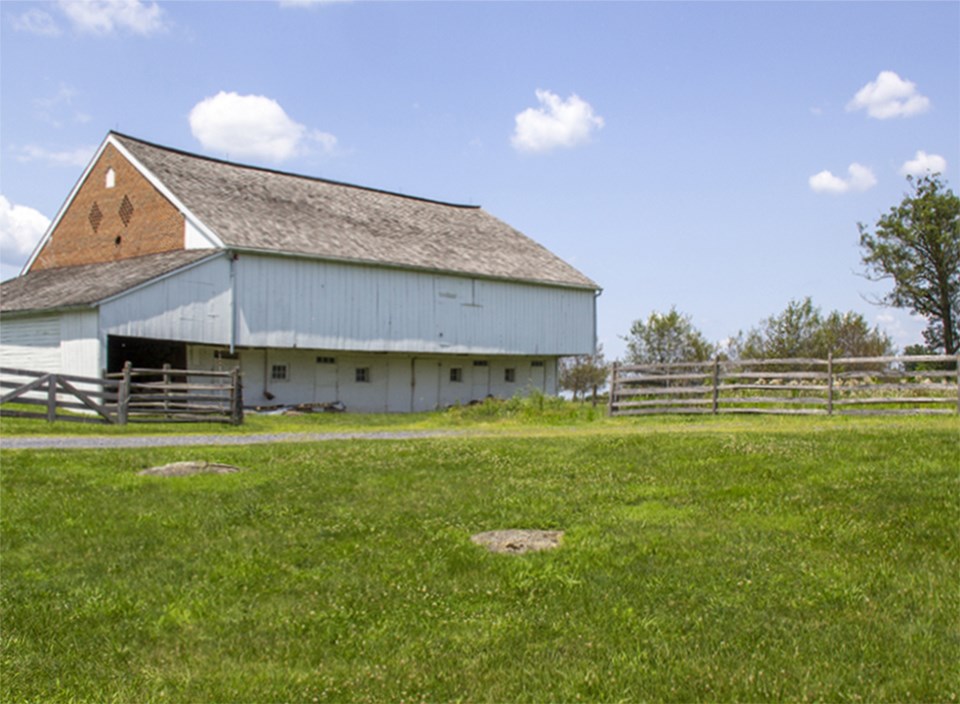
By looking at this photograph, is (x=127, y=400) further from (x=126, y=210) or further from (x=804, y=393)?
(x=804, y=393)

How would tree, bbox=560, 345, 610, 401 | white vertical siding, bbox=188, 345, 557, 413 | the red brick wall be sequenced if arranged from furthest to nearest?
tree, bbox=560, 345, 610, 401 → the red brick wall → white vertical siding, bbox=188, 345, 557, 413

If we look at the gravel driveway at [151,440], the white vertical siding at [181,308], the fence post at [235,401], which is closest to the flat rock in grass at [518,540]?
the gravel driveway at [151,440]

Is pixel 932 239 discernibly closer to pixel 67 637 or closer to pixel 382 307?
pixel 382 307

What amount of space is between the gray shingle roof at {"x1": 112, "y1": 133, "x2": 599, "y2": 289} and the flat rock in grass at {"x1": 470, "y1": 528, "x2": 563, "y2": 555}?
27710 mm

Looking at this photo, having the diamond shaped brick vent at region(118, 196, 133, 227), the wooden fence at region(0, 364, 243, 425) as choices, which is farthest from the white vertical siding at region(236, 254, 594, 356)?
the diamond shaped brick vent at region(118, 196, 133, 227)

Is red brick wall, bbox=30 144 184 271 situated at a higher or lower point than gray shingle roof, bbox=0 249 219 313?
higher

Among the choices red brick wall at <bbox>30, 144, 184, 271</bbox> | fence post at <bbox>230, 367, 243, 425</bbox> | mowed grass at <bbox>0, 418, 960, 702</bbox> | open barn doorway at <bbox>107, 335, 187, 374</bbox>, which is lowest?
mowed grass at <bbox>0, 418, 960, 702</bbox>

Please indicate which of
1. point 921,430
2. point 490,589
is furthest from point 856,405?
point 490,589

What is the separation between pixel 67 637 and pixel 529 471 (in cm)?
746

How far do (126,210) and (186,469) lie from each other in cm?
2948

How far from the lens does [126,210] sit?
40562 millimetres

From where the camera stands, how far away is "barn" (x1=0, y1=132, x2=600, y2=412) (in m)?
34.1

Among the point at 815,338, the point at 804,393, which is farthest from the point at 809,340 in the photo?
the point at 804,393

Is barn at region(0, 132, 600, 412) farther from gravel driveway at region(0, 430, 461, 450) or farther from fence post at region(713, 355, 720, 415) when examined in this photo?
fence post at region(713, 355, 720, 415)
